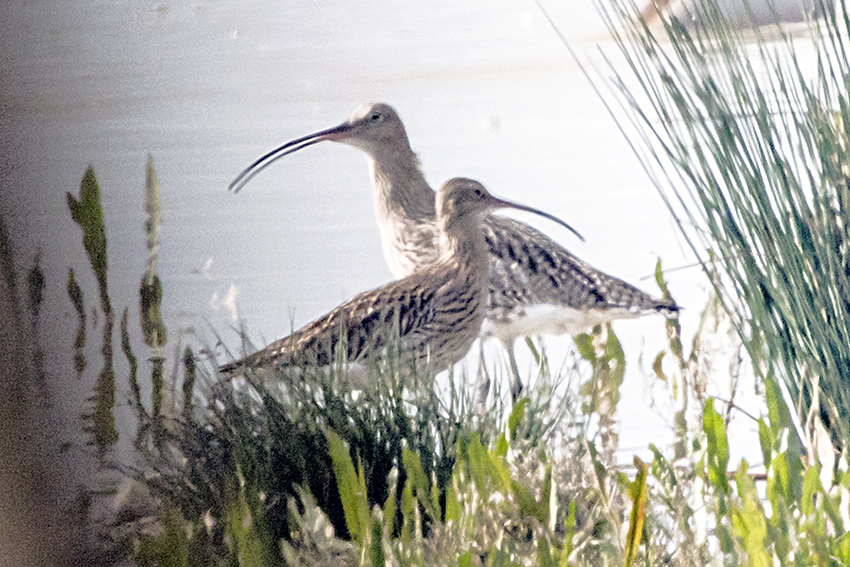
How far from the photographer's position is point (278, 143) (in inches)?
48.0

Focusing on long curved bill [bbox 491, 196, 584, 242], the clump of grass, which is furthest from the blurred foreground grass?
long curved bill [bbox 491, 196, 584, 242]

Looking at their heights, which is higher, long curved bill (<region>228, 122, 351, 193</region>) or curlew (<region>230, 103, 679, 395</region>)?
long curved bill (<region>228, 122, 351, 193</region>)

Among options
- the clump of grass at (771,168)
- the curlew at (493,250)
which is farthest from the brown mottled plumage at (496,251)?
the clump of grass at (771,168)

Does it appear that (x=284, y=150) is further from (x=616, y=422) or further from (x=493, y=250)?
(x=616, y=422)

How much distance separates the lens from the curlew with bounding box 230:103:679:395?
117 cm

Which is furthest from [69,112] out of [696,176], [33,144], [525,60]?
[696,176]

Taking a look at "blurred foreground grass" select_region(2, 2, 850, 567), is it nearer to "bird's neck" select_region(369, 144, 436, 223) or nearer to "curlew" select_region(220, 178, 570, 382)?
"curlew" select_region(220, 178, 570, 382)

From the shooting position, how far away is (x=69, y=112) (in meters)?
1.28

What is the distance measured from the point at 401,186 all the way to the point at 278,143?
208mm

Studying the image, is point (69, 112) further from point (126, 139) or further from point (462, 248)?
point (462, 248)

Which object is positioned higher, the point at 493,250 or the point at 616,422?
the point at 493,250

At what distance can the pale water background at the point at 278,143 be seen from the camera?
1.14m

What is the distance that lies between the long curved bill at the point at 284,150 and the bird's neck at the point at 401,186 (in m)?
0.06

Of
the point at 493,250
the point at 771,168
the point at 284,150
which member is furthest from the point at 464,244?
the point at 771,168
